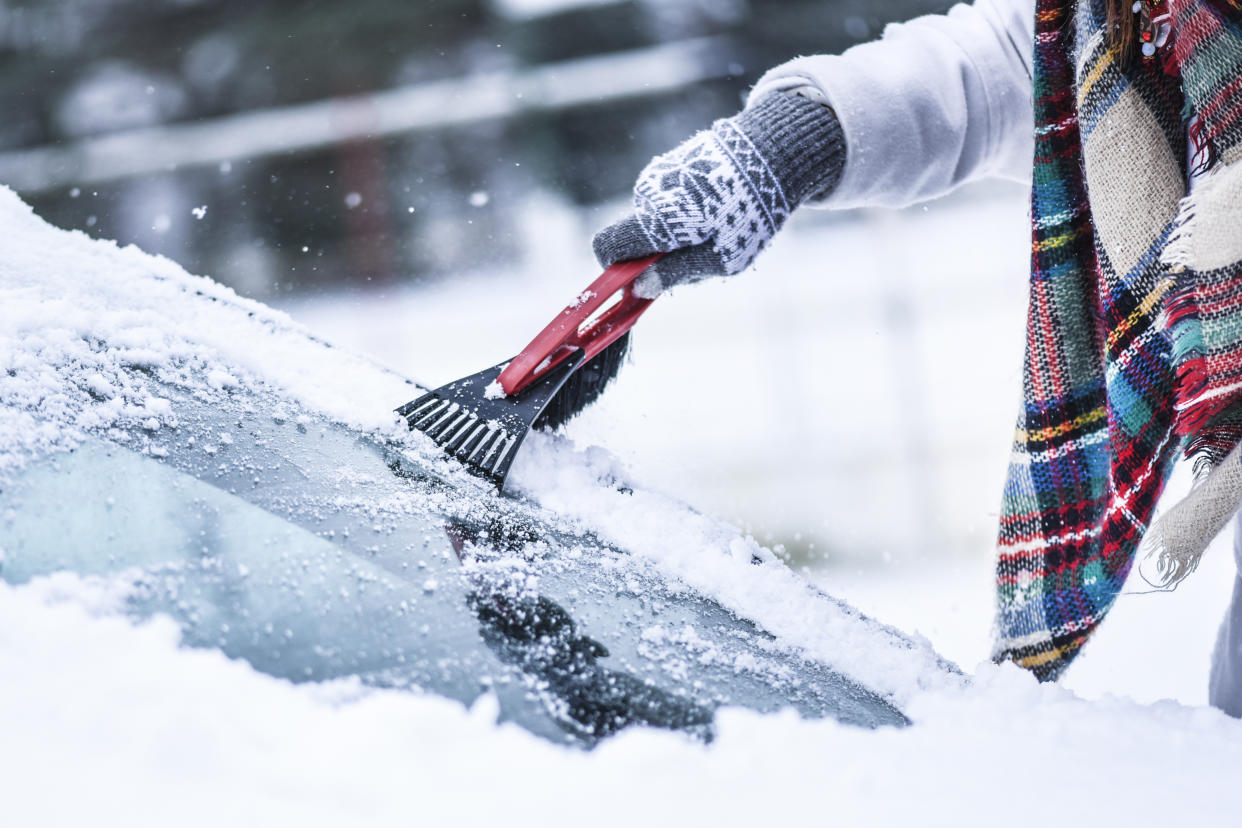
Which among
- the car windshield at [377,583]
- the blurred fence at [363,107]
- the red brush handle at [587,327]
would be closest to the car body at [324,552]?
the car windshield at [377,583]

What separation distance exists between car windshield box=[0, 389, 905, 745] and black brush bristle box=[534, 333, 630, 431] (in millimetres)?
313

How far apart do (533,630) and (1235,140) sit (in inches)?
28.6

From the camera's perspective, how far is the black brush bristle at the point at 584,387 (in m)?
1.08

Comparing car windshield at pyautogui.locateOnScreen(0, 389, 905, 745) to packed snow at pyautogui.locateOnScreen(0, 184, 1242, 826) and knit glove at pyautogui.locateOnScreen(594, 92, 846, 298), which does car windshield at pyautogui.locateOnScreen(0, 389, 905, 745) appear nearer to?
packed snow at pyautogui.locateOnScreen(0, 184, 1242, 826)

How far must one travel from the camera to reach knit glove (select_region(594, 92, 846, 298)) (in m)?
1.12

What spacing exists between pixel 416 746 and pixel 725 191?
84 centimetres

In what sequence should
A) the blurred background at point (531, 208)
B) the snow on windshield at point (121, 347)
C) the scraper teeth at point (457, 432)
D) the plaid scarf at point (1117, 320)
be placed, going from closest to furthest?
the snow on windshield at point (121, 347), the plaid scarf at point (1117, 320), the scraper teeth at point (457, 432), the blurred background at point (531, 208)

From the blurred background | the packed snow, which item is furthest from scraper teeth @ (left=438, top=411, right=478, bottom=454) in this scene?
the blurred background

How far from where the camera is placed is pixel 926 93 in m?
1.21

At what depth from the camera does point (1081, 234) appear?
0.98m

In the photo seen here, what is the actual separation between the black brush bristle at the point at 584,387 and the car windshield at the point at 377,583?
313mm

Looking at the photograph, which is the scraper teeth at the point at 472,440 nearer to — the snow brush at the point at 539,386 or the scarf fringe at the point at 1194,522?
the snow brush at the point at 539,386

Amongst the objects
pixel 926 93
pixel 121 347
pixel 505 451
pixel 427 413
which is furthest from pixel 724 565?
pixel 926 93

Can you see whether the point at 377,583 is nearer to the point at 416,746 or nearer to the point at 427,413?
the point at 416,746
